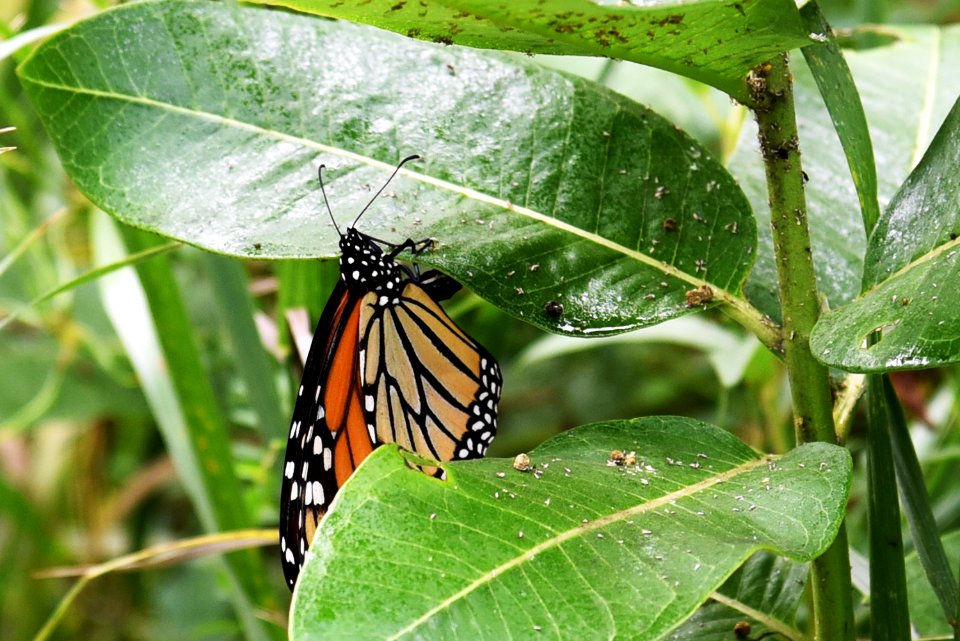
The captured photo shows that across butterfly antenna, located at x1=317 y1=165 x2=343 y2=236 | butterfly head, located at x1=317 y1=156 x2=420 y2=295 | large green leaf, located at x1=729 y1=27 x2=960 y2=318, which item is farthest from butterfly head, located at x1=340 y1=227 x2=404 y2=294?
large green leaf, located at x1=729 y1=27 x2=960 y2=318

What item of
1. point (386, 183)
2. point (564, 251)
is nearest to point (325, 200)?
point (386, 183)

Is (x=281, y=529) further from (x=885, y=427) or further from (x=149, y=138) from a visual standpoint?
(x=885, y=427)

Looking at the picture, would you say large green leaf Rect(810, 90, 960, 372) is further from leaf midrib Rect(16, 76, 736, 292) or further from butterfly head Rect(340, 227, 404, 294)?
butterfly head Rect(340, 227, 404, 294)

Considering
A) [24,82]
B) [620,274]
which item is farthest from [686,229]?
[24,82]

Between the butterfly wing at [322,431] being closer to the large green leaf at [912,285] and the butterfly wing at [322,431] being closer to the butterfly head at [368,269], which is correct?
the butterfly head at [368,269]

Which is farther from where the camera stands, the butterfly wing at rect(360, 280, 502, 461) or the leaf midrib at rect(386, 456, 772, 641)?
the butterfly wing at rect(360, 280, 502, 461)

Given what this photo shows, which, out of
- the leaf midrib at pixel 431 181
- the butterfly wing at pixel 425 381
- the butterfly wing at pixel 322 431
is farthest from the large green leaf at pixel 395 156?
the butterfly wing at pixel 425 381
